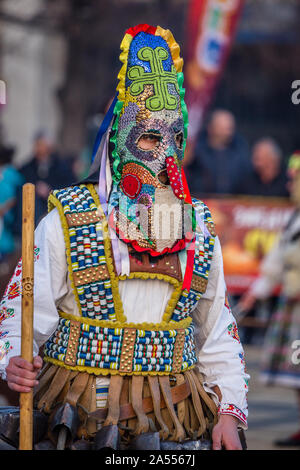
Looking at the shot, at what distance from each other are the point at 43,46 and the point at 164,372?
15246 millimetres

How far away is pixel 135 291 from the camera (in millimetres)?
3619

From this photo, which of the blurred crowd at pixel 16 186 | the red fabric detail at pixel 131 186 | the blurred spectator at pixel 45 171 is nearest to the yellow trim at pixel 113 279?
the red fabric detail at pixel 131 186

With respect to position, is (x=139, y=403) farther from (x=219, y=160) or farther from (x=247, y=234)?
(x=219, y=160)

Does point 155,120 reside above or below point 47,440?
above

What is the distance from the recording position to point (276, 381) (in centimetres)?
809

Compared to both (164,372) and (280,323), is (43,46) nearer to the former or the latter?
(280,323)

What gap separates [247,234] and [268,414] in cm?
412

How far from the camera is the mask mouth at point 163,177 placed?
3.65m

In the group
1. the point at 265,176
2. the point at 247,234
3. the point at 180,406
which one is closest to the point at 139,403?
the point at 180,406

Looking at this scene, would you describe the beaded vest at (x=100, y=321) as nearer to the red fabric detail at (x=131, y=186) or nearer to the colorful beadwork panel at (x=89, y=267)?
the colorful beadwork panel at (x=89, y=267)

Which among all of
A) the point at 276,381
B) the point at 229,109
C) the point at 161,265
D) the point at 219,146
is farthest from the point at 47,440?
the point at 229,109

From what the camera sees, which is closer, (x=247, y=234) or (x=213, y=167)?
(x=247, y=234)

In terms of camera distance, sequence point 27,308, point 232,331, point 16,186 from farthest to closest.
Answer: point 16,186 < point 232,331 < point 27,308

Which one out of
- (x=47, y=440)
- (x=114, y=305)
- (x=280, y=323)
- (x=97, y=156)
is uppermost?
(x=97, y=156)
